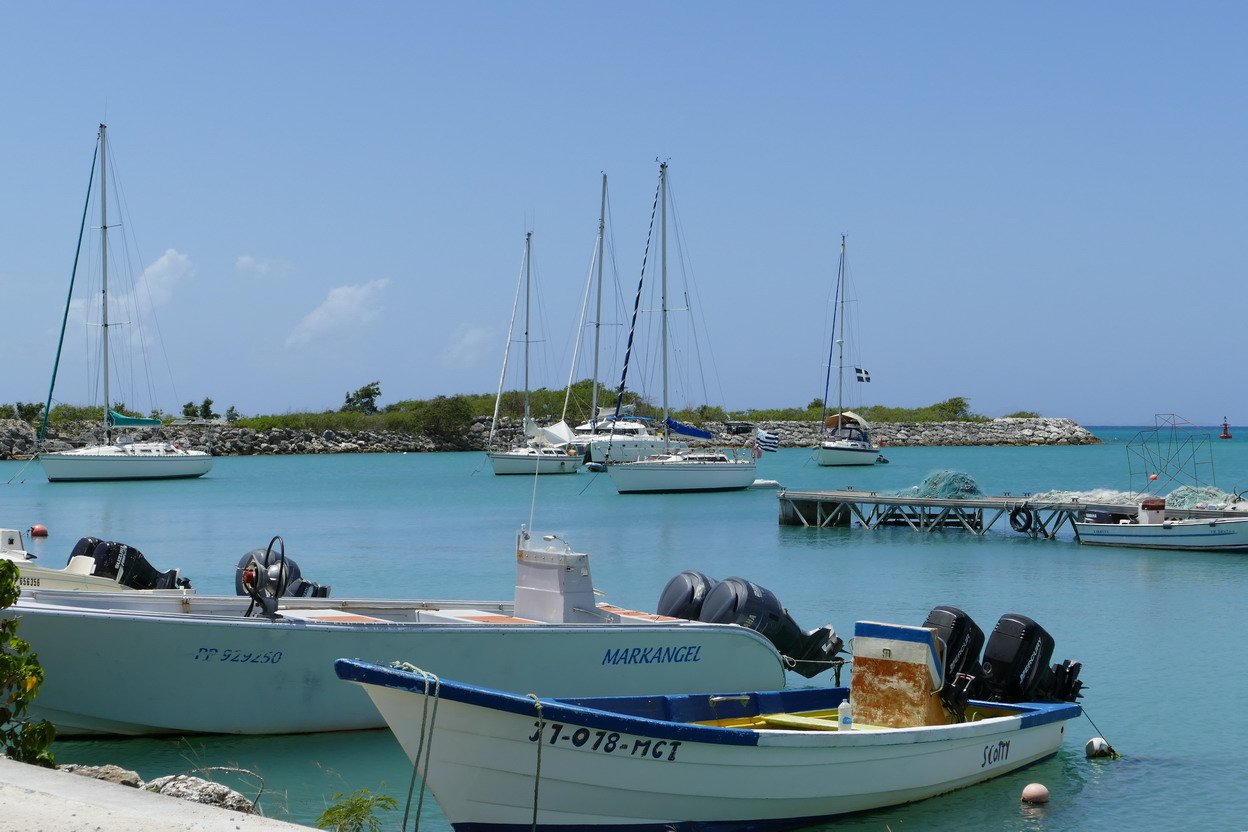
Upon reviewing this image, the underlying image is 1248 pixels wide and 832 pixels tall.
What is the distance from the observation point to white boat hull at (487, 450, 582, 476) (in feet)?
216

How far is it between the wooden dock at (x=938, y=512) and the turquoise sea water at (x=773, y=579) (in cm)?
78

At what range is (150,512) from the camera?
43.5 m

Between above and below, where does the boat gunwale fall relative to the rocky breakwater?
below

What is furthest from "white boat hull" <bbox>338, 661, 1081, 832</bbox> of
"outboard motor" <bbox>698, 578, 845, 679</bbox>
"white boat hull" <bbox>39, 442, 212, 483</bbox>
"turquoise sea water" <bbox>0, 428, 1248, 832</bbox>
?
"white boat hull" <bbox>39, 442, 212, 483</bbox>

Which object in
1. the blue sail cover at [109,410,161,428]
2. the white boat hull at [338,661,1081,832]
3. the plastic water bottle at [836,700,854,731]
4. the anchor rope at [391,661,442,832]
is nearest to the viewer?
the anchor rope at [391,661,442,832]

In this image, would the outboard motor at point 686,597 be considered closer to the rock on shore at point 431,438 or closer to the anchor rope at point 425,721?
the anchor rope at point 425,721

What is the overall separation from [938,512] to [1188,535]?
9430 millimetres

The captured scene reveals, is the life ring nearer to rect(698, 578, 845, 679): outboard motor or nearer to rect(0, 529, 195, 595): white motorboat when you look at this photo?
rect(698, 578, 845, 679): outboard motor

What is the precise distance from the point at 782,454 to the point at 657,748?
318ft

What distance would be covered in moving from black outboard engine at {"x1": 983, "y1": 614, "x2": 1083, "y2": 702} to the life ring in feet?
80.0

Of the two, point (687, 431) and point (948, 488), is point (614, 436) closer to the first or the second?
point (687, 431)

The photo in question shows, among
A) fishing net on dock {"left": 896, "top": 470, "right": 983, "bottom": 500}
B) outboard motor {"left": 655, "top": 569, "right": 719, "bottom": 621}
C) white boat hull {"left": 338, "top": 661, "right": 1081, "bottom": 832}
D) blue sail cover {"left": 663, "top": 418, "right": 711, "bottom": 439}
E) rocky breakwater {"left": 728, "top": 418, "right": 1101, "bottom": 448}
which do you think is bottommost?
white boat hull {"left": 338, "top": 661, "right": 1081, "bottom": 832}

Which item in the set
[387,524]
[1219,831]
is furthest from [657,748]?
[387,524]

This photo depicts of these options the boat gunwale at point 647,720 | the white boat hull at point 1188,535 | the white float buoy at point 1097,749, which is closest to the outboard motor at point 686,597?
the boat gunwale at point 647,720
